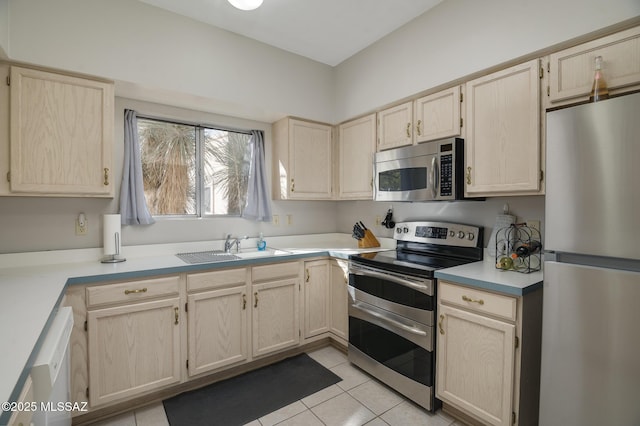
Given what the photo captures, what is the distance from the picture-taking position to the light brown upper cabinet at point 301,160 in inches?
120

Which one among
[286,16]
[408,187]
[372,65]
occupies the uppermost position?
[286,16]

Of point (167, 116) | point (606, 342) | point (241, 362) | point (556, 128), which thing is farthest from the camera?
point (167, 116)

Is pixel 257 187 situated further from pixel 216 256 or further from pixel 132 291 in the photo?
pixel 132 291

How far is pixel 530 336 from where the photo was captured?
5.36ft

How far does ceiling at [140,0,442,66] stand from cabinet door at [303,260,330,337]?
1.99m

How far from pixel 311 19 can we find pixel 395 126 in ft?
3.56

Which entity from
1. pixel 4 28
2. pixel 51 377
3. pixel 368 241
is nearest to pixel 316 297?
pixel 368 241

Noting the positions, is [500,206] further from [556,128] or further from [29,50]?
[29,50]

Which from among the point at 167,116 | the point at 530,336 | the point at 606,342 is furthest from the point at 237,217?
the point at 606,342

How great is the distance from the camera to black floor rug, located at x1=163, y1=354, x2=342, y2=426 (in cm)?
195

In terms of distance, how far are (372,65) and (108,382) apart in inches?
123

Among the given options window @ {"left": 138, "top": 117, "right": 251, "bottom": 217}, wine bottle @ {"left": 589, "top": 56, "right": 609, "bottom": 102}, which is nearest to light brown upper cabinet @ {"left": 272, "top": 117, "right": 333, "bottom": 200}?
window @ {"left": 138, "top": 117, "right": 251, "bottom": 217}

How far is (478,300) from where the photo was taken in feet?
5.64

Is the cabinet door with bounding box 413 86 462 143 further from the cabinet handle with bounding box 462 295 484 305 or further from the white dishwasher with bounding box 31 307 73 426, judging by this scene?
the white dishwasher with bounding box 31 307 73 426
